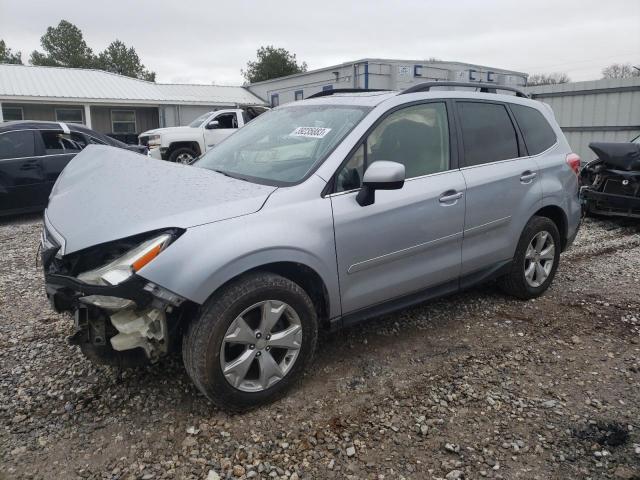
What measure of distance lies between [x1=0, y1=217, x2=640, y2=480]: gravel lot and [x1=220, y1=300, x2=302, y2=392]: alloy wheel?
0.23 metres

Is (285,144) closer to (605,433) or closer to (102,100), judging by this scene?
(605,433)

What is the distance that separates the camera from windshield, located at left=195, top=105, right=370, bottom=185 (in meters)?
3.23

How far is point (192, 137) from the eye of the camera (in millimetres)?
14430

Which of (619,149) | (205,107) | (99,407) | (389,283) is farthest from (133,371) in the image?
(205,107)

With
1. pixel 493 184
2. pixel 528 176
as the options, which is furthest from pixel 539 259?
pixel 493 184

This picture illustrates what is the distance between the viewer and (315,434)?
8.95ft

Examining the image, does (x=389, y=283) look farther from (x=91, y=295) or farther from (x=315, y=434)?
(x=91, y=295)

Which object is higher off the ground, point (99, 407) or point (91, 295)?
point (91, 295)

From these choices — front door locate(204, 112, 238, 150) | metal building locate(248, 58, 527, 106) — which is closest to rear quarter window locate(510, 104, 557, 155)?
metal building locate(248, 58, 527, 106)

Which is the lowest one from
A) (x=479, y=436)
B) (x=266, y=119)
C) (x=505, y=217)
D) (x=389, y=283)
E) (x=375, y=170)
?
(x=479, y=436)

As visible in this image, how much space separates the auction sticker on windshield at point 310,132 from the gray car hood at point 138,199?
611 mm

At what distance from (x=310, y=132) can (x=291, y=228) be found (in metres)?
0.92

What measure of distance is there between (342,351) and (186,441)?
4.31ft

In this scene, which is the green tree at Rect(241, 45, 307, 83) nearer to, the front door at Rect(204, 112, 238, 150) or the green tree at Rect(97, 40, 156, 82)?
the green tree at Rect(97, 40, 156, 82)
